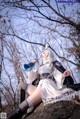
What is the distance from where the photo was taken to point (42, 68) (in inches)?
211

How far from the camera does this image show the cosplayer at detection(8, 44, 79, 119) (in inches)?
193

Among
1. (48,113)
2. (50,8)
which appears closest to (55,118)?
(48,113)

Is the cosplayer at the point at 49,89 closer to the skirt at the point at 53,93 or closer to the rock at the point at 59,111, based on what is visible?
the skirt at the point at 53,93

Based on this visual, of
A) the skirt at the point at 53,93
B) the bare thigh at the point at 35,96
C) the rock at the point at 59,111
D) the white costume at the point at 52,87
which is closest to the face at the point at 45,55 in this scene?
the white costume at the point at 52,87

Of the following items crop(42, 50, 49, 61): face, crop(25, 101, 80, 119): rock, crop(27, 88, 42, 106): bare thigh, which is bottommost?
crop(25, 101, 80, 119): rock

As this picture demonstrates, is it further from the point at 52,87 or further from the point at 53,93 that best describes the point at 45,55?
the point at 53,93

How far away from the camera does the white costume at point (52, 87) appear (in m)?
4.89

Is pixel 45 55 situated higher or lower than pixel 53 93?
higher

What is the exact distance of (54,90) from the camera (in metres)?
4.93

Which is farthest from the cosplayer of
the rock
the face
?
the face

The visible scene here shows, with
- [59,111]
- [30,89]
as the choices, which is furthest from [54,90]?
[30,89]

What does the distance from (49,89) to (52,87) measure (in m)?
0.07

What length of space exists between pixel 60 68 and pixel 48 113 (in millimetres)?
963

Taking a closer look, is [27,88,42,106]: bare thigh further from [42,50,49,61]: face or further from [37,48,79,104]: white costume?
[42,50,49,61]: face
